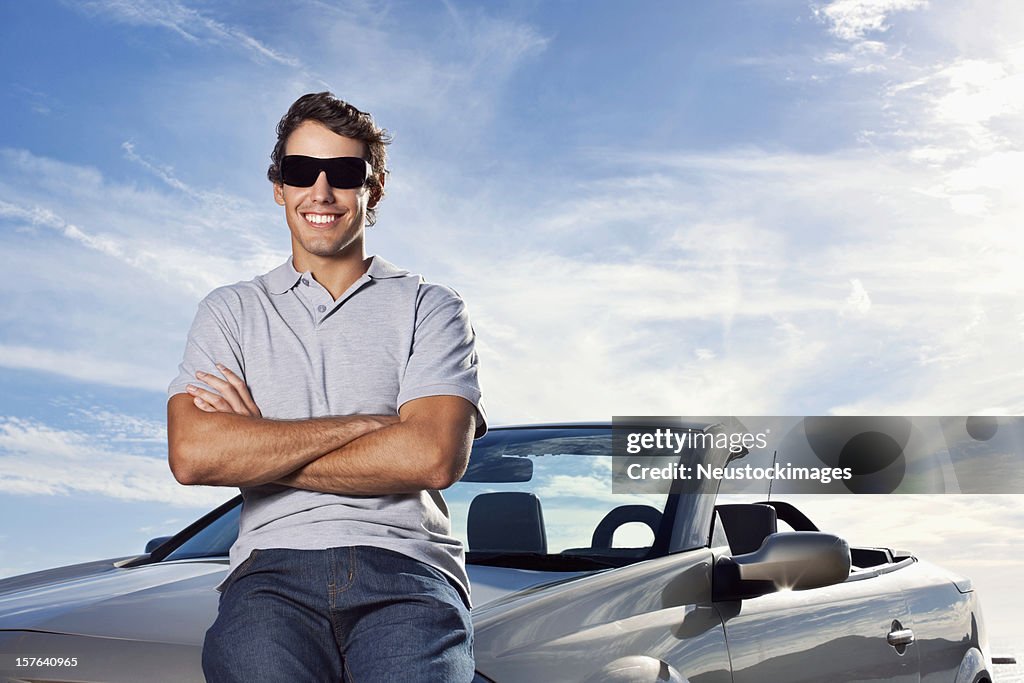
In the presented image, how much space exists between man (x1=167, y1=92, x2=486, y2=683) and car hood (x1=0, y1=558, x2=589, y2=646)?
0.17 m

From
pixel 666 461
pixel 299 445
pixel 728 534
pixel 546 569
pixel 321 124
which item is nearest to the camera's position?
pixel 299 445

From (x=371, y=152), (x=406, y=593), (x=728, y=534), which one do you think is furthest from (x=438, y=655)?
(x=728, y=534)

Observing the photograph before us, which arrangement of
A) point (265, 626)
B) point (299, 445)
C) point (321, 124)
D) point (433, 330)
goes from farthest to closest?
point (321, 124)
point (433, 330)
point (299, 445)
point (265, 626)

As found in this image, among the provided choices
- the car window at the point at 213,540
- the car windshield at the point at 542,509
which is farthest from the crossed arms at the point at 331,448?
the car window at the point at 213,540

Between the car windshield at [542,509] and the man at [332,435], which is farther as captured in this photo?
the car windshield at [542,509]

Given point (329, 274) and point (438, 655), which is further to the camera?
point (329, 274)

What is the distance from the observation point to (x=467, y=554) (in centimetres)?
Answer: 355

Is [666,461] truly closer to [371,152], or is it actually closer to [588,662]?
[588,662]

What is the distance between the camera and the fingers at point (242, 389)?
2484mm

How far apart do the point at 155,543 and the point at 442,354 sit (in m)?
2.50

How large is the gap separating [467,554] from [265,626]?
1465mm

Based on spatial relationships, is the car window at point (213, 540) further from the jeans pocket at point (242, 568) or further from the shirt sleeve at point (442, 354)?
the shirt sleeve at point (442, 354)

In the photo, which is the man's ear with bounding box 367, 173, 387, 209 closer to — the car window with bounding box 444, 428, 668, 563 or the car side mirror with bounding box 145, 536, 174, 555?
the car window with bounding box 444, 428, 668, 563

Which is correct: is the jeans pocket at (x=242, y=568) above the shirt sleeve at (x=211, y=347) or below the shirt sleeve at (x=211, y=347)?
below
